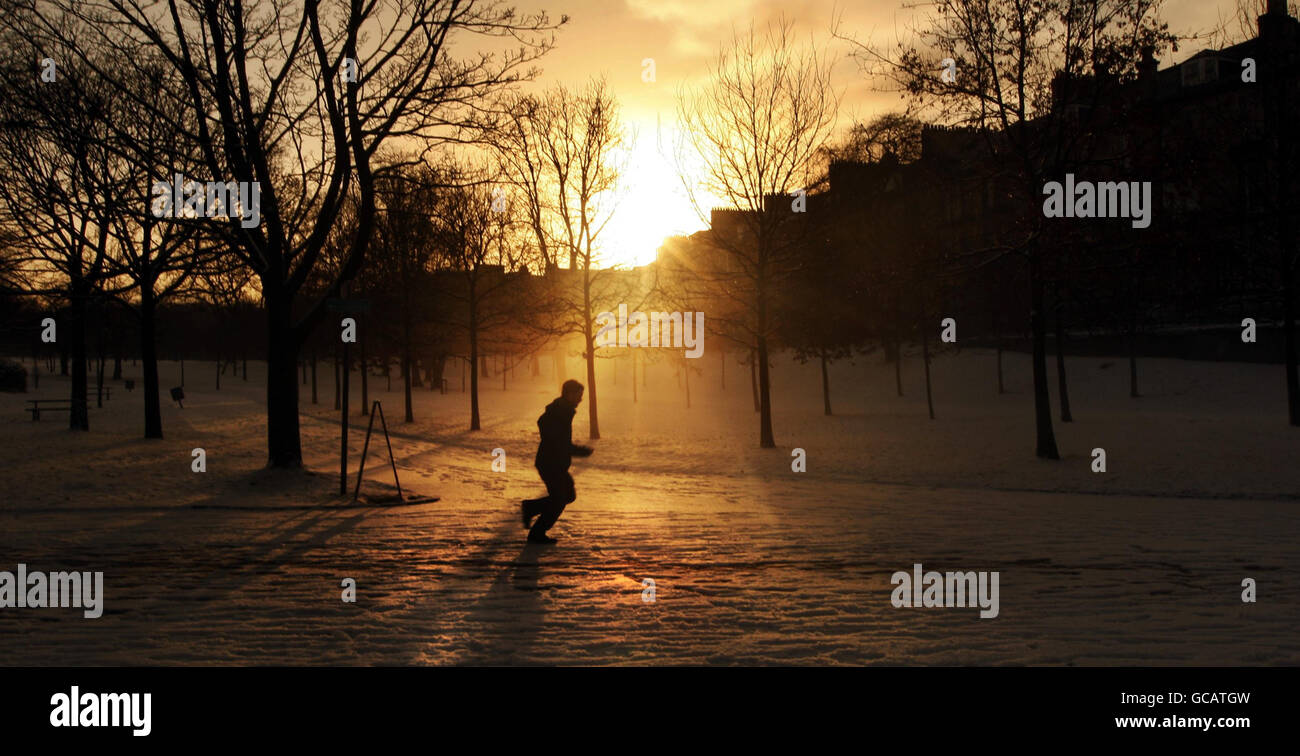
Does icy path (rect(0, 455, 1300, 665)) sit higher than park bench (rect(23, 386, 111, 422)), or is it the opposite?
park bench (rect(23, 386, 111, 422))

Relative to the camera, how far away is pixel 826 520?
13.1 meters

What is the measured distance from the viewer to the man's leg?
34.6ft

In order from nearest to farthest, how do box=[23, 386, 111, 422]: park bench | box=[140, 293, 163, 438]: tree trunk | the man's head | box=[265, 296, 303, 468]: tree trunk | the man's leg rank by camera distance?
the man's head < the man's leg < box=[265, 296, 303, 468]: tree trunk < box=[140, 293, 163, 438]: tree trunk < box=[23, 386, 111, 422]: park bench

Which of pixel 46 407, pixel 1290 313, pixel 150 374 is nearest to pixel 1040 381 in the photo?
pixel 1290 313

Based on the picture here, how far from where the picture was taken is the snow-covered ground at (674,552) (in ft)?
21.2

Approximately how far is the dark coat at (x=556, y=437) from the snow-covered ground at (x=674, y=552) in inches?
40.1

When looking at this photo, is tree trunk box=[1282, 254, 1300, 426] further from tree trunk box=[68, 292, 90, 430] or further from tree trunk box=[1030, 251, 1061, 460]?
tree trunk box=[68, 292, 90, 430]

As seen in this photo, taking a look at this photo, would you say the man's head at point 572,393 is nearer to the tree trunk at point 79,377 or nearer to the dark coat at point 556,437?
the dark coat at point 556,437

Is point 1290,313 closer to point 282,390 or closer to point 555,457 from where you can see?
point 555,457

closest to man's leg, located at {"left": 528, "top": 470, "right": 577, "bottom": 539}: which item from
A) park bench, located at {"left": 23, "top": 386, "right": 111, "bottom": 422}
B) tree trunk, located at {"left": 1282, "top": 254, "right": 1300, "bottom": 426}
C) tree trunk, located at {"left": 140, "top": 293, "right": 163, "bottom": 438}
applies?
tree trunk, located at {"left": 140, "top": 293, "right": 163, "bottom": 438}

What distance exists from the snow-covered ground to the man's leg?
0.36m
